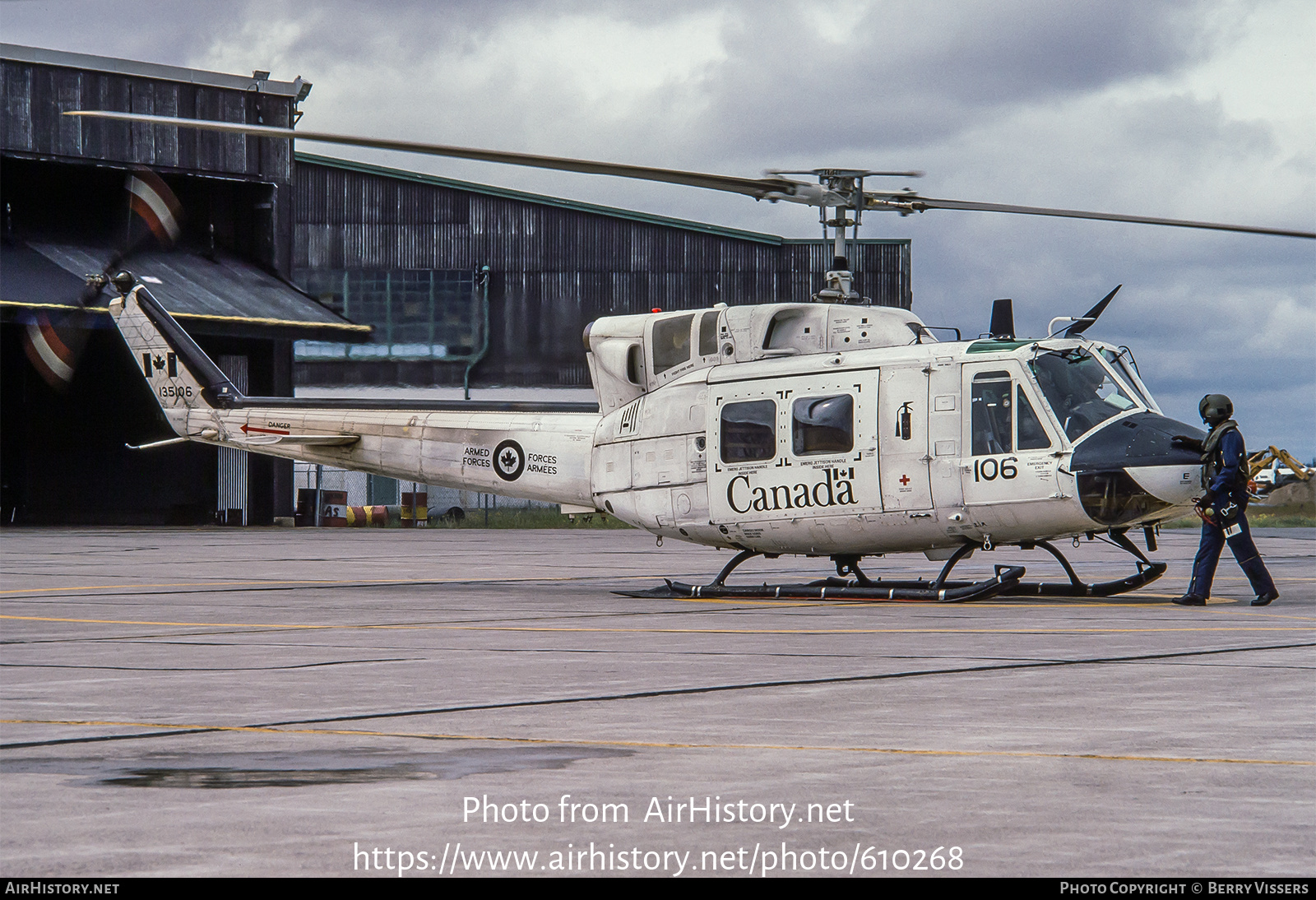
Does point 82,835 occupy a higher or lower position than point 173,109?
lower

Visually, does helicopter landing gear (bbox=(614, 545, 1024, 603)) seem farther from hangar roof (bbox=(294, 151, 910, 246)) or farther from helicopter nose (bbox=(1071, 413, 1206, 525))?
hangar roof (bbox=(294, 151, 910, 246))

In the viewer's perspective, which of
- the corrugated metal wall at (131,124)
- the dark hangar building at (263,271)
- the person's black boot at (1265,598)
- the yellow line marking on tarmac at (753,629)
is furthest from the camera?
the dark hangar building at (263,271)

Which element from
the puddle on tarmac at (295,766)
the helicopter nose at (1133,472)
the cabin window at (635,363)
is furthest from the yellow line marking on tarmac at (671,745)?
the cabin window at (635,363)

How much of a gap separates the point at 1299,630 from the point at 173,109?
35.2 metres

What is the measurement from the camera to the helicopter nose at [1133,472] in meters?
13.3

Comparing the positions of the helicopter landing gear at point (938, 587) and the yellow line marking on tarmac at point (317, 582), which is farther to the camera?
the yellow line marking on tarmac at point (317, 582)

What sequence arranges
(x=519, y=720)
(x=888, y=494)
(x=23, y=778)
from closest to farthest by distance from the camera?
(x=23, y=778) < (x=519, y=720) < (x=888, y=494)

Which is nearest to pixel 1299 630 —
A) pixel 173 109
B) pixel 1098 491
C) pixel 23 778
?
pixel 1098 491

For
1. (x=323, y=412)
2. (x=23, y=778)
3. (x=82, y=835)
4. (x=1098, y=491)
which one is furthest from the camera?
(x=323, y=412)

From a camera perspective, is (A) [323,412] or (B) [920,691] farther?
(A) [323,412]

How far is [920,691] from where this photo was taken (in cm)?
759

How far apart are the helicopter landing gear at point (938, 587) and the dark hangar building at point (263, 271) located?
23032 mm

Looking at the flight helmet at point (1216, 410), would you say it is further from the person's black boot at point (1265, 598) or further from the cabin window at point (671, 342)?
the cabin window at point (671, 342)

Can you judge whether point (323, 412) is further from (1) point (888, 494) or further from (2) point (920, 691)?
(2) point (920, 691)
